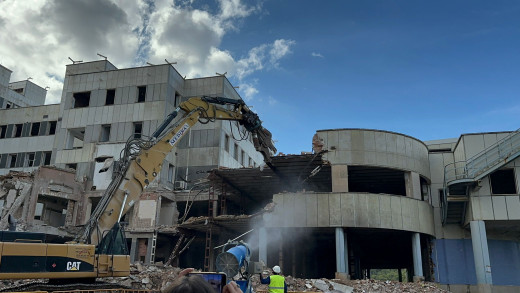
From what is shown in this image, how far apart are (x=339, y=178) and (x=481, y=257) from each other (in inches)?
363

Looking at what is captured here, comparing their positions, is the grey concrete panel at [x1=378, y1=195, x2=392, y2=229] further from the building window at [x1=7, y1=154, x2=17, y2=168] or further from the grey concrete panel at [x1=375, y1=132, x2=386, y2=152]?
the building window at [x1=7, y1=154, x2=17, y2=168]

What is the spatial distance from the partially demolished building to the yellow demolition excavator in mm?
8800

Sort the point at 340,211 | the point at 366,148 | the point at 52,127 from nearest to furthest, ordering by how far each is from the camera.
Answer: the point at 340,211
the point at 366,148
the point at 52,127

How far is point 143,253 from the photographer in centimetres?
3281

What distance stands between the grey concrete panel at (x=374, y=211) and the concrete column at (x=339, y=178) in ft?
5.01

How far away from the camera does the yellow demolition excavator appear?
1239 cm

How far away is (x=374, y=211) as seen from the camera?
2544cm

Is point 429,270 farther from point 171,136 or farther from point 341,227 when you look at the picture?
point 171,136

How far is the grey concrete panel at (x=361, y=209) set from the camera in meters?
25.2

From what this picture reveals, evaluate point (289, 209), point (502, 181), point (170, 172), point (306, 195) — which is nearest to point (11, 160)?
point (170, 172)

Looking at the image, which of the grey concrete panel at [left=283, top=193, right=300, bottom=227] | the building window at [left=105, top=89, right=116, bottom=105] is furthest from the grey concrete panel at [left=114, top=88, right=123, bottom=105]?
the grey concrete panel at [left=283, top=193, right=300, bottom=227]

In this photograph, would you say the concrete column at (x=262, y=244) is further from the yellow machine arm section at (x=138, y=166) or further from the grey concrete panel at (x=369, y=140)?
the yellow machine arm section at (x=138, y=166)

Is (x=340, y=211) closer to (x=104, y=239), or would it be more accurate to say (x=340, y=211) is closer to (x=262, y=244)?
(x=262, y=244)

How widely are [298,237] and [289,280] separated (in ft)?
20.4
